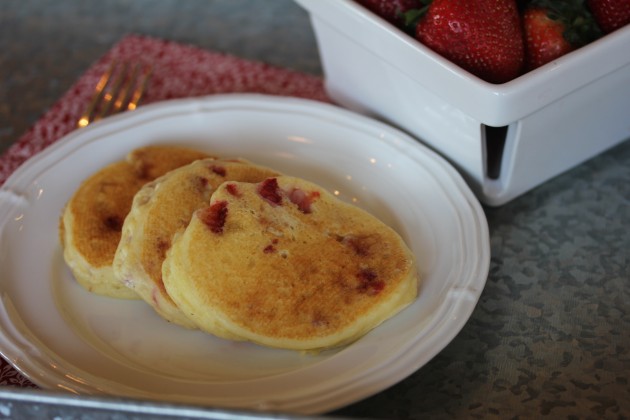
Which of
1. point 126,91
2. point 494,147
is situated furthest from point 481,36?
point 126,91

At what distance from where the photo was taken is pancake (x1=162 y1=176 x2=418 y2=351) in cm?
79

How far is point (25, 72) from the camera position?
4.83 feet

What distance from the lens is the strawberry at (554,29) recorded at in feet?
3.15

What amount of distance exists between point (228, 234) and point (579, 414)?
42 centimetres

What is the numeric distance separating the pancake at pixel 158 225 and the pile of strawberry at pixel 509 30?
323 mm

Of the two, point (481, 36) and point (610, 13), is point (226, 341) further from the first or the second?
point (610, 13)

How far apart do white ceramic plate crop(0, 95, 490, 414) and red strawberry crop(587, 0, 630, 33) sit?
277 millimetres

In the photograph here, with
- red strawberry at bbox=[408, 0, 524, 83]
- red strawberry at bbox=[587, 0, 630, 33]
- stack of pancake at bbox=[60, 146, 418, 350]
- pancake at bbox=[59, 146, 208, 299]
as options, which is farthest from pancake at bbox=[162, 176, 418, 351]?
red strawberry at bbox=[587, 0, 630, 33]

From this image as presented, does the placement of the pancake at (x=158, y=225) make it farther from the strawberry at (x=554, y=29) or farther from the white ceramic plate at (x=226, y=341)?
the strawberry at (x=554, y=29)

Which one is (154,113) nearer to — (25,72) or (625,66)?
(25,72)

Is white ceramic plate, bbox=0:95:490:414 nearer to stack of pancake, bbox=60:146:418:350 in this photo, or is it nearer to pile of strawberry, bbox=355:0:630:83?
stack of pancake, bbox=60:146:418:350

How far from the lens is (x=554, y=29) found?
0.97 meters

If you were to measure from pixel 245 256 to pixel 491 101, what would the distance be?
0.34 metres

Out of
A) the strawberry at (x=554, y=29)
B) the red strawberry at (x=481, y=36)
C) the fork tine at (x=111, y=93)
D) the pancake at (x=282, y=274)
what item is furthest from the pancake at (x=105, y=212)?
the strawberry at (x=554, y=29)
